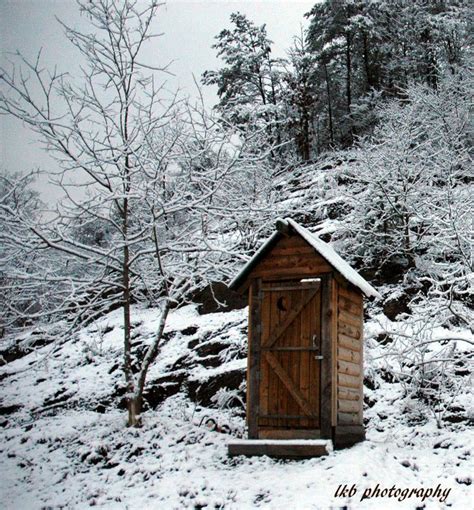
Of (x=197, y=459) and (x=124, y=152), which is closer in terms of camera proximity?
(x=197, y=459)

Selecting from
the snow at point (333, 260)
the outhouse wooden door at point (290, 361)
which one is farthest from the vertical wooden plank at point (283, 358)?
the snow at point (333, 260)

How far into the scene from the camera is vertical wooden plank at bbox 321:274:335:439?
753 cm

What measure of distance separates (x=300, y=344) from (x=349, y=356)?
84 cm

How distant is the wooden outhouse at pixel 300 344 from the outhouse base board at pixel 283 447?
0.09 ft

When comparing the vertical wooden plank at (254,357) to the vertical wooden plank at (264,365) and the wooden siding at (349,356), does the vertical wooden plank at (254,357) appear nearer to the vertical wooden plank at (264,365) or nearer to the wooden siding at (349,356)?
the vertical wooden plank at (264,365)

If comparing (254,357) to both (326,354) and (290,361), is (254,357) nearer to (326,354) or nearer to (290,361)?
(290,361)

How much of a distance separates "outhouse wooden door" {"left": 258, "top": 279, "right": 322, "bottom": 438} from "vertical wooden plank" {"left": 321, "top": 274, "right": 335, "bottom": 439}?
7 cm

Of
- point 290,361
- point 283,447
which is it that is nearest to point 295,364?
point 290,361

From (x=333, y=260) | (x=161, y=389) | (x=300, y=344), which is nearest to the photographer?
(x=333, y=260)

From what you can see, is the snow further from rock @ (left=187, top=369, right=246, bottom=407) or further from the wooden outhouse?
rock @ (left=187, top=369, right=246, bottom=407)

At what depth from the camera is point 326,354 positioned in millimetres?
7742

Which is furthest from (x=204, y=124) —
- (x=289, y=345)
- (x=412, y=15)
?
(x=412, y=15)

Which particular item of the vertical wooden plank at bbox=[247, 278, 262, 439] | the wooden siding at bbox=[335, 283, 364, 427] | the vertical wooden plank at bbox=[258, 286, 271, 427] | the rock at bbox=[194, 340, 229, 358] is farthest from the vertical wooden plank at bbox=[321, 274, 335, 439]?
the rock at bbox=[194, 340, 229, 358]

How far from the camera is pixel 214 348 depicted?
13023 millimetres
